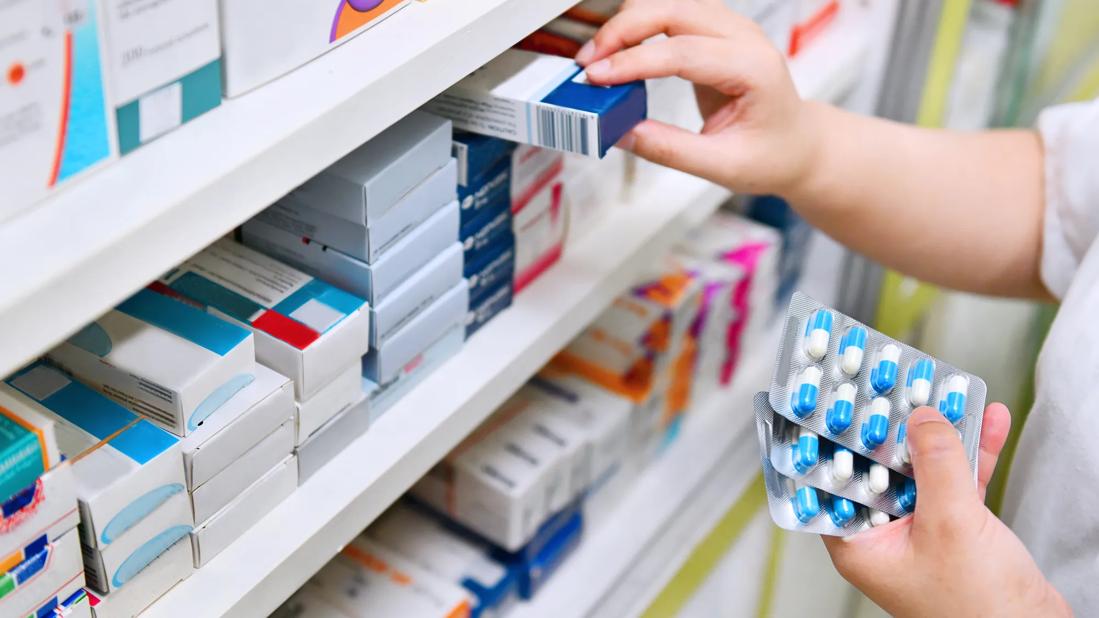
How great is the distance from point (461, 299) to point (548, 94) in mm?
180

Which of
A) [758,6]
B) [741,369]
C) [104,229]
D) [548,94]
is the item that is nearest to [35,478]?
[104,229]

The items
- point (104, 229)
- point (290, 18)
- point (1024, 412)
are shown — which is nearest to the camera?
point (104, 229)

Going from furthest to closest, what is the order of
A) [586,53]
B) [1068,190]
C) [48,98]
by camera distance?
[1068,190]
[586,53]
[48,98]

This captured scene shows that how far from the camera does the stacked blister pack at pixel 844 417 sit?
65 centimetres

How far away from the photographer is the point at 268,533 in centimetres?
74

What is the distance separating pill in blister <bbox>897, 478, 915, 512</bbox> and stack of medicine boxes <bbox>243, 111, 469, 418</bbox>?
35 centimetres

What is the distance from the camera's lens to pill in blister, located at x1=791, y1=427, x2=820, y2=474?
2.11ft

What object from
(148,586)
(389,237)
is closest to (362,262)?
(389,237)

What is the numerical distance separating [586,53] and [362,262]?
223mm

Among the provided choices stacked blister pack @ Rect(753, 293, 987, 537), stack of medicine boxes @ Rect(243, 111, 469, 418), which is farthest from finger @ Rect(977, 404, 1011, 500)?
stack of medicine boxes @ Rect(243, 111, 469, 418)

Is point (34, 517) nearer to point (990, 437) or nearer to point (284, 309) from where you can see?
point (284, 309)

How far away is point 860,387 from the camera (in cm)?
67

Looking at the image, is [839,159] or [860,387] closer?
[860,387]

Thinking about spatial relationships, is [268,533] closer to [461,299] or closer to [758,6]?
[461,299]
